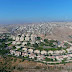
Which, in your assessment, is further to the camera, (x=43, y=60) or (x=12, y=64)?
(x=43, y=60)

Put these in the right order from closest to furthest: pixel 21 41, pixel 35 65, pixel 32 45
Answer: pixel 35 65 < pixel 32 45 < pixel 21 41

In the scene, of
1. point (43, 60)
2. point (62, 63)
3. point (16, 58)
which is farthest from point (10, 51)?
point (62, 63)

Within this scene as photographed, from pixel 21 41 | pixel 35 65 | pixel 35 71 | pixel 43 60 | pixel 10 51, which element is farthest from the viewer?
pixel 21 41

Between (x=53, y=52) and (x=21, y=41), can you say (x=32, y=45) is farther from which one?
(x=53, y=52)

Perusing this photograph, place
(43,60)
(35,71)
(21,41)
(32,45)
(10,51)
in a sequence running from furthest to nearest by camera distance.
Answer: (21,41) → (32,45) → (10,51) → (43,60) → (35,71)

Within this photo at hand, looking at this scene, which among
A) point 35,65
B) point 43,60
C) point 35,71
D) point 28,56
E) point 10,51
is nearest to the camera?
point 35,71

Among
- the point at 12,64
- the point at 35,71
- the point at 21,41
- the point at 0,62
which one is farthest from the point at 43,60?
the point at 21,41

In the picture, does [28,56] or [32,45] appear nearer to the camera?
[28,56]

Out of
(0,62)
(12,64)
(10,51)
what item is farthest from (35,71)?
(10,51)

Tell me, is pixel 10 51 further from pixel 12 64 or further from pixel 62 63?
pixel 62 63
